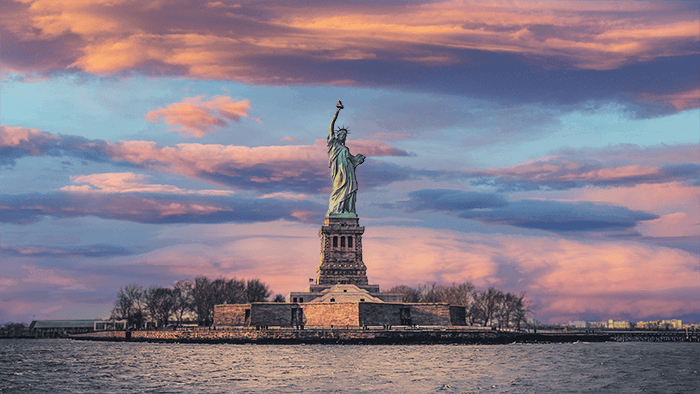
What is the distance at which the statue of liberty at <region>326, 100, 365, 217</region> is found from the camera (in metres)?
114

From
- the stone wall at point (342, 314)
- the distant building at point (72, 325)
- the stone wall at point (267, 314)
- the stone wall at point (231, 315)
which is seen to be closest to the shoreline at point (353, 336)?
the stone wall at point (267, 314)

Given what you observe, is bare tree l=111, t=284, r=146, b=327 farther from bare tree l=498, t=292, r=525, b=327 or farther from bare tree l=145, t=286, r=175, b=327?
bare tree l=498, t=292, r=525, b=327

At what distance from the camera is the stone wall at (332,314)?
308ft

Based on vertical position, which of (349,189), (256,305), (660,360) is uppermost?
(349,189)

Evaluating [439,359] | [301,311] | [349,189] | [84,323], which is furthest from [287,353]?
[84,323]

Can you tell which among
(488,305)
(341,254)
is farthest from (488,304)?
(341,254)

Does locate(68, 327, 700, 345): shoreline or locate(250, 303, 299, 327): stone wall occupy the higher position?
locate(250, 303, 299, 327): stone wall

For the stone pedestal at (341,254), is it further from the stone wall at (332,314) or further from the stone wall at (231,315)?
the stone wall at (231,315)

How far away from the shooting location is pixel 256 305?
9838 cm

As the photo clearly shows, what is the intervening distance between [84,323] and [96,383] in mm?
131642

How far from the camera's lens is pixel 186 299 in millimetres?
140375

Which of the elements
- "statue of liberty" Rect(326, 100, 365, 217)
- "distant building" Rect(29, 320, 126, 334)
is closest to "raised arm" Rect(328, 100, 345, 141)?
"statue of liberty" Rect(326, 100, 365, 217)

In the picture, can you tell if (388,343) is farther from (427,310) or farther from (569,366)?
(569,366)

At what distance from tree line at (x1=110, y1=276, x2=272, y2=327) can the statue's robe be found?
3097 centimetres
